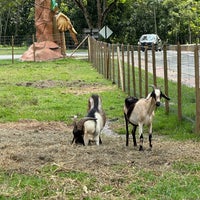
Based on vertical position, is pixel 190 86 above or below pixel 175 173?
above

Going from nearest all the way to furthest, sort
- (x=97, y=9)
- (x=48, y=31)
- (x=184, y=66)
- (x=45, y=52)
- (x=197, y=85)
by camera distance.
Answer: (x=197, y=85)
(x=184, y=66)
(x=45, y=52)
(x=48, y=31)
(x=97, y=9)

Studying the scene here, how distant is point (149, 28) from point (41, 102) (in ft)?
138

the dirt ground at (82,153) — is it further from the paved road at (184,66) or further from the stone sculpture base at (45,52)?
the stone sculpture base at (45,52)

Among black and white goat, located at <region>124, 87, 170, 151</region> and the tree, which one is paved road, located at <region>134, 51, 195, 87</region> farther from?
the tree

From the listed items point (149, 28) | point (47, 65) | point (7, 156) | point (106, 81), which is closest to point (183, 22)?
point (149, 28)

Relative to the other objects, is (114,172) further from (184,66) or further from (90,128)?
(184,66)

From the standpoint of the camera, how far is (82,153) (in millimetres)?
7863

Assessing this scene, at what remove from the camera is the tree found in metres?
41.4

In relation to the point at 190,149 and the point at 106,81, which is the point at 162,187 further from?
the point at 106,81

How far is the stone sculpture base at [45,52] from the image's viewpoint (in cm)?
3381

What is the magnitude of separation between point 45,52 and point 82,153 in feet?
87.9

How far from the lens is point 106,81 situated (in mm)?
21766

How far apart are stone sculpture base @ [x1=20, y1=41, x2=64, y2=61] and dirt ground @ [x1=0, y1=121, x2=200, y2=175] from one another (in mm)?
23829

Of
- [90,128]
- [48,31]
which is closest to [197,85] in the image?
[90,128]
